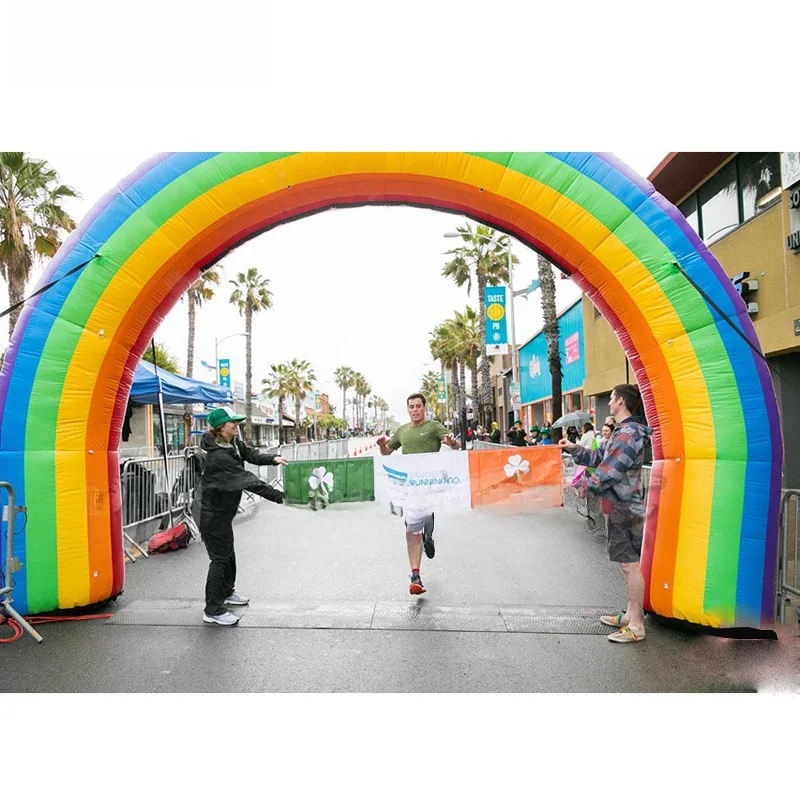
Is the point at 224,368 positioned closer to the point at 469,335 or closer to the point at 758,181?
the point at 469,335

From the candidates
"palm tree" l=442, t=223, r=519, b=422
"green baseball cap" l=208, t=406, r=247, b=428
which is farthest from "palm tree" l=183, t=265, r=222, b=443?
"green baseball cap" l=208, t=406, r=247, b=428

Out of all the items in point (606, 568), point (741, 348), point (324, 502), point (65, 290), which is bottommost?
point (606, 568)

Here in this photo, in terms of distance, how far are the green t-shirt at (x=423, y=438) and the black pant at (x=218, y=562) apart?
169 centimetres

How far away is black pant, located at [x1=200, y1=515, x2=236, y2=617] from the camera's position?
4871mm

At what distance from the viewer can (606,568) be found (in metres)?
6.52

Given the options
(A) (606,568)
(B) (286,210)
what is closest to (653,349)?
(A) (606,568)

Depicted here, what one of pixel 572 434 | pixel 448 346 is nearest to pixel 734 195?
pixel 572 434

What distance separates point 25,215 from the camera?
16016 millimetres

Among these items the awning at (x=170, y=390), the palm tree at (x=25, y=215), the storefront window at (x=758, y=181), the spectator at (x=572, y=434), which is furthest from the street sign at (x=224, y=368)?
the storefront window at (x=758, y=181)

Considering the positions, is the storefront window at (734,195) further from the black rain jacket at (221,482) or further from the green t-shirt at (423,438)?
the black rain jacket at (221,482)

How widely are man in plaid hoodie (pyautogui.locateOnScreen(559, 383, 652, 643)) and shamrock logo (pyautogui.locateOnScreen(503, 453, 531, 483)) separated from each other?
1.01m

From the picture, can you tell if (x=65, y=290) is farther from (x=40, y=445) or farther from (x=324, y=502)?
(x=324, y=502)

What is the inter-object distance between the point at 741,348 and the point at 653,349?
0.61 metres

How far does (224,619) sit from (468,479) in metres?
2.38
